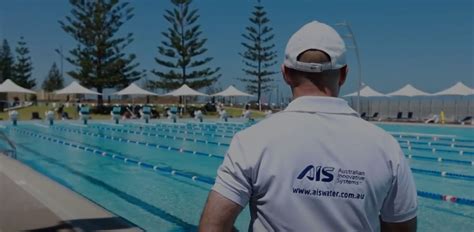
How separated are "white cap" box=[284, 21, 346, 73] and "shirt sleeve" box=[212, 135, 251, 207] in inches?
11.0

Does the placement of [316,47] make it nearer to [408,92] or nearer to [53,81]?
[408,92]

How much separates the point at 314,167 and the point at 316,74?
26cm

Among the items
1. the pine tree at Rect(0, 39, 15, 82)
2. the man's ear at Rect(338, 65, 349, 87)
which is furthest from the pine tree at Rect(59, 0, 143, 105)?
the man's ear at Rect(338, 65, 349, 87)

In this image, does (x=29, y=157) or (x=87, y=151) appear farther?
(x=87, y=151)

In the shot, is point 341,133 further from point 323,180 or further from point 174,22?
point 174,22

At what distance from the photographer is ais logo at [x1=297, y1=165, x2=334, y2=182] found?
1.38 meters

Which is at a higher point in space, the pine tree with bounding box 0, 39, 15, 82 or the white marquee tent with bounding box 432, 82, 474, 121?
the pine tree with bounding box 0, 39, 15, 82

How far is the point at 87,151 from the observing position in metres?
14.1

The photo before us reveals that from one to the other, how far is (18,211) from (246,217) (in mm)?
2272

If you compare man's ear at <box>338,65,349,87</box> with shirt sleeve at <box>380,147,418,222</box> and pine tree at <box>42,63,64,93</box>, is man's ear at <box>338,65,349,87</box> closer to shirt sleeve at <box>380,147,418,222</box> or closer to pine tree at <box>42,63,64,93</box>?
shirt sleeve at <box>380,147,418,222</box>

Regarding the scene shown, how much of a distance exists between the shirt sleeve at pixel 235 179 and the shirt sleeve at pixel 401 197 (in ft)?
1.32

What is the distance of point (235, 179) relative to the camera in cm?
138

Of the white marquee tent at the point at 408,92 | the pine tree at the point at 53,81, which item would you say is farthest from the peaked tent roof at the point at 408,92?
the pine tree at the point at 53,81

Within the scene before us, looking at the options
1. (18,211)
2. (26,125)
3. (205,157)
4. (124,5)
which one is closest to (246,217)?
(18,211)
